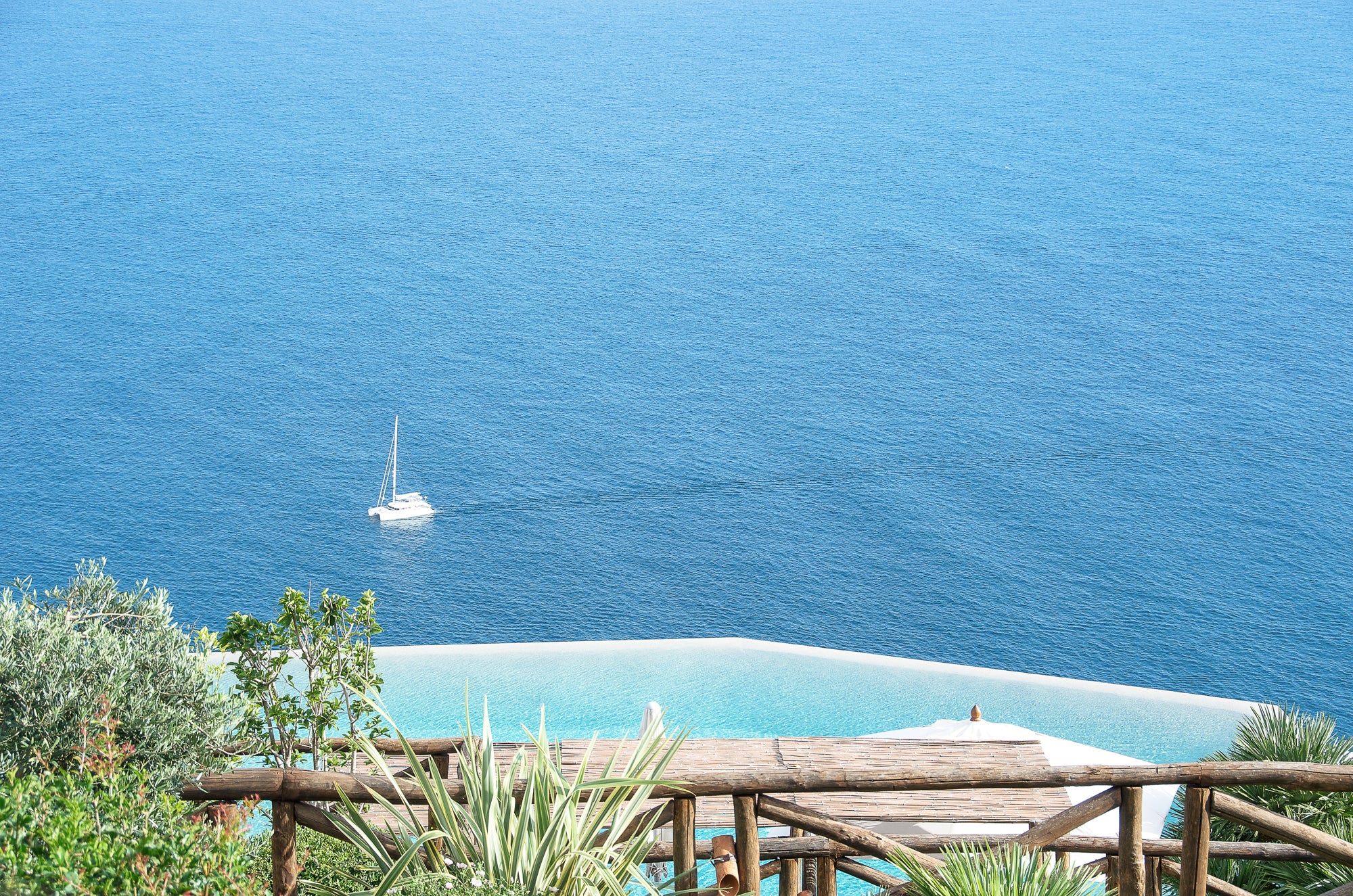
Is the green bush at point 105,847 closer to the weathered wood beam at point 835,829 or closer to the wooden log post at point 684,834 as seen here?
the wooden log post at point 684,834

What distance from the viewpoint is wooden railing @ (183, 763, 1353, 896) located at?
2.30m

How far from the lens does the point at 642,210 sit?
34375 mm

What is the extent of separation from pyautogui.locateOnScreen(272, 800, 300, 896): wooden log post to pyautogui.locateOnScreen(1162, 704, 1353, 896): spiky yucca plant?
80.0 inches

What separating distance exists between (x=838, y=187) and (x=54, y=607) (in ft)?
108

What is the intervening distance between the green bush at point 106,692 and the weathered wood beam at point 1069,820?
1638 mm

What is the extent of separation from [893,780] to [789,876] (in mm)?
1492

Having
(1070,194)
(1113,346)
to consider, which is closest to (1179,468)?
(1113,346)

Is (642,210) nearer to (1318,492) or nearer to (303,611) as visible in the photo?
(1318,492)

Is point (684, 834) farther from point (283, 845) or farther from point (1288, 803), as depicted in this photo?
point (1288, 803)

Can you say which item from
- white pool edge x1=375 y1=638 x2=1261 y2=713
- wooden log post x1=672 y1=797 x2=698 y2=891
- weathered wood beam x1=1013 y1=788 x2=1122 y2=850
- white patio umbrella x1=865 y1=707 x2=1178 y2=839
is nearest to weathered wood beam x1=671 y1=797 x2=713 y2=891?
wooden log post x1=672 y1=797 x2=698 y2=891

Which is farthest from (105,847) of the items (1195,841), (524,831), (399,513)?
(399,513)

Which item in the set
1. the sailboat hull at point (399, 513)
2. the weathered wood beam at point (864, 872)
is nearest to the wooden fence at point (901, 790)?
the weathered wood beam at point (864, 872)

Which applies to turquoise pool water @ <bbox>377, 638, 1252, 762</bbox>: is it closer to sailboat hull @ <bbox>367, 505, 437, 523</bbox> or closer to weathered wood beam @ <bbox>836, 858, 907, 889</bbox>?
weathered wood beam @ <bbox>836, 858, 907, 889</bbox>

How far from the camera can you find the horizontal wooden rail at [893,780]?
229cm
